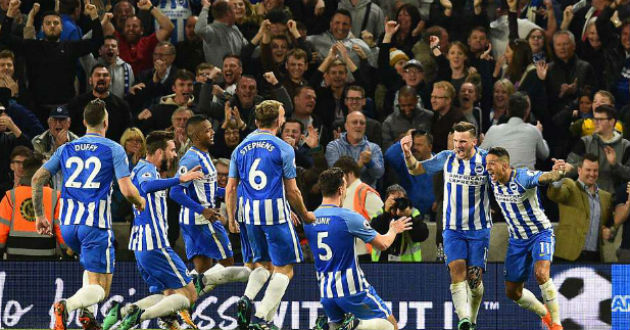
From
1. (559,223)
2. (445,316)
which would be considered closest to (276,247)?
(445,316)

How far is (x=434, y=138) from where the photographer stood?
16453mm

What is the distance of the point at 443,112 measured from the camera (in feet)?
54.0

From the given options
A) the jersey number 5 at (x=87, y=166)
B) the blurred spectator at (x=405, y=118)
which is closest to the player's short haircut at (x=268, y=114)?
the jersey number 5 at (x=87, y=166)

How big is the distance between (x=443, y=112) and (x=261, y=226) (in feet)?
16.9

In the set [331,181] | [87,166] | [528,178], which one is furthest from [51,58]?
[528,178]

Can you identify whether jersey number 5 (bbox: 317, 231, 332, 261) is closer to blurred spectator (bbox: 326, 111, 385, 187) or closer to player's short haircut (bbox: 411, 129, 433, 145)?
player's short haircut (bbox: 411, 129, 433, 145)

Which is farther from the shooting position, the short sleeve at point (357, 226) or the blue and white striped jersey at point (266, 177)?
the blue and white striped jersey at point (266, 177)

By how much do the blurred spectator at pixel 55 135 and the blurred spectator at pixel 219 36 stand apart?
2.52m

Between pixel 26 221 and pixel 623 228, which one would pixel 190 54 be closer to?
pixel 26 221

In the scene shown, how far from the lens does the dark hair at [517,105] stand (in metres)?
15.9

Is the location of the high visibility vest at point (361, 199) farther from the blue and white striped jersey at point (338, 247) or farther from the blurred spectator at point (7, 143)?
the blurred spectator at point (7, 143)

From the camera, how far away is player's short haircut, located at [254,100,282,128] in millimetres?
12039

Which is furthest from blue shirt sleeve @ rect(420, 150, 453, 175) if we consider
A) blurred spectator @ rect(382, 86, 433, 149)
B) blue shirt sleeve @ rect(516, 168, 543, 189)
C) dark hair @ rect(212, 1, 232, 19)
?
dark hair @ rect(212, 1, 232, 19)

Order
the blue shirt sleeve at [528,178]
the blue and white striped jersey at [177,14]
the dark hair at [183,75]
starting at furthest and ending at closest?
the blue and white striped jersey at [177,14] < the dark hair at [183,75] < the blue shirt sleeve at [528,178]
